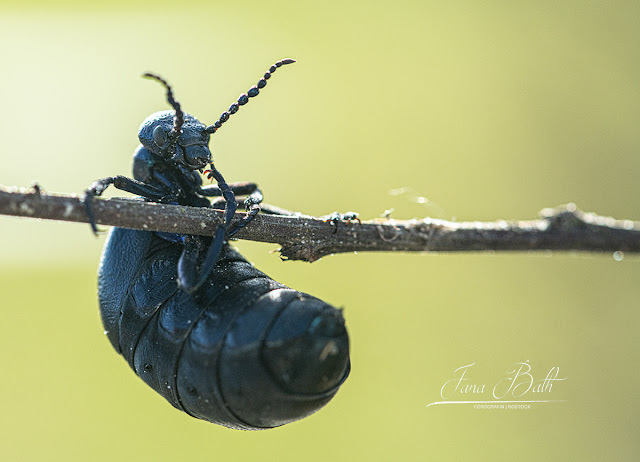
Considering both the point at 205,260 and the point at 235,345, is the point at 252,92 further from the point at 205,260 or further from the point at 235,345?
the point at 235,345

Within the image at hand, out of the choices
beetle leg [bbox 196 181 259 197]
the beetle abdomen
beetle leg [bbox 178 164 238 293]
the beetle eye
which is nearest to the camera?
the beetle abdomen

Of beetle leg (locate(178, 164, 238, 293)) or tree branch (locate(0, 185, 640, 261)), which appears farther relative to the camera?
beetle leg (locate(178, 164, 238, 293))

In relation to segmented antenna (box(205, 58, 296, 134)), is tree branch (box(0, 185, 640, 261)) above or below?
below

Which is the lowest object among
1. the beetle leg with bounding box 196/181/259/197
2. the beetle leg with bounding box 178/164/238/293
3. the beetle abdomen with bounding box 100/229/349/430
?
the beetle abdomen with bounding box 100/229/349/430

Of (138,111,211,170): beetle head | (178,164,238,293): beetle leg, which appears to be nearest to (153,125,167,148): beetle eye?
→ (138,111,211,170): beetle head

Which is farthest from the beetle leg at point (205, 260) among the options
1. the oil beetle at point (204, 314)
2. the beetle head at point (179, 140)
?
the beetle head at point (179, 140)

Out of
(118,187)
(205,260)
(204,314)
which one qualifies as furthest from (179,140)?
(204,314)

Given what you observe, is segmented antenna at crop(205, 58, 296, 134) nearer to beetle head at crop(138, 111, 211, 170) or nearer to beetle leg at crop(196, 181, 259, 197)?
beetle head at crop(138, 111, 211, 170)
